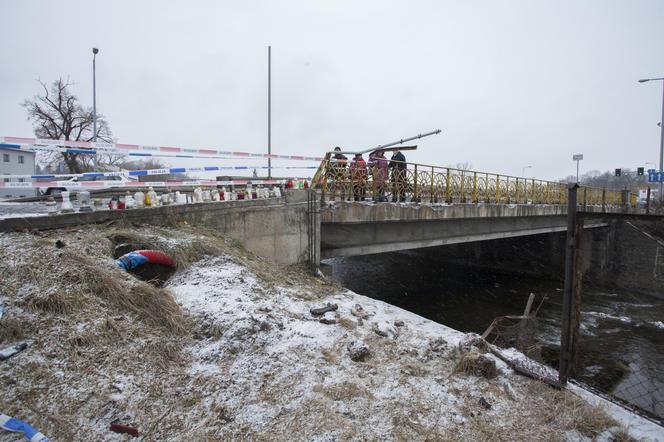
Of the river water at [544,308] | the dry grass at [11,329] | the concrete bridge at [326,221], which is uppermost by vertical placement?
the concrete bridge at [326,221]

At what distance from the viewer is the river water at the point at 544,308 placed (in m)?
8.10

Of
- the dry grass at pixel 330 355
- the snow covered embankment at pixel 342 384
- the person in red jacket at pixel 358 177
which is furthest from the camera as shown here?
the person in red jacket at pixel 358 177

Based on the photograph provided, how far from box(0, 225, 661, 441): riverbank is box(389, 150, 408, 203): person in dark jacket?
507 centimetres

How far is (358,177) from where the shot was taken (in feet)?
26.9

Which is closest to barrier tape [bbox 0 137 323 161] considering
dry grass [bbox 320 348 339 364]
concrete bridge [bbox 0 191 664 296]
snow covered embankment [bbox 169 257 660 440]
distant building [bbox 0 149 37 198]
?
concrete bridge [bbox 0 191 664 296]

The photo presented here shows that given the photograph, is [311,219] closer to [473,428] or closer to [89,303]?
[89,303]

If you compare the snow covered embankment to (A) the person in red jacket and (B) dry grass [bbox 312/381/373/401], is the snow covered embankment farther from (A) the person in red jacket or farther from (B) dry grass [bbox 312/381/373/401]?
(A) the person in red jacket

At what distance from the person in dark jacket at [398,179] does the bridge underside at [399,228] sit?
0.48 meters

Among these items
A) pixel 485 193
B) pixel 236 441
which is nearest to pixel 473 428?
pixel 236 441

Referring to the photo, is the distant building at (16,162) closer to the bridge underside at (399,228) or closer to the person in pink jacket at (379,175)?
the bridge underside at (399,228)

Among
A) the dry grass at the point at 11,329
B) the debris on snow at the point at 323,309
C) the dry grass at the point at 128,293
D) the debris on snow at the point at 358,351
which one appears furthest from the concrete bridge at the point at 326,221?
the debris on snow at the point at 358,351

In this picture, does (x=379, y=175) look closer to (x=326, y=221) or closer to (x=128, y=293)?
(x=326, y=221)

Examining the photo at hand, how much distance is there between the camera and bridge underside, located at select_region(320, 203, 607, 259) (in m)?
8.01

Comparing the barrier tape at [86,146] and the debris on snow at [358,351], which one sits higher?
the barrier tape at [86,146]
